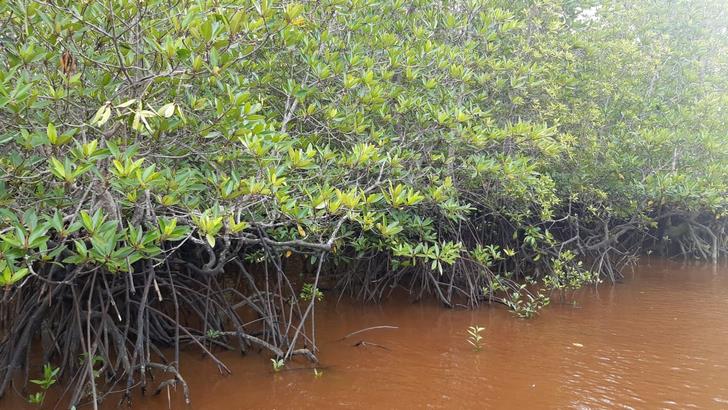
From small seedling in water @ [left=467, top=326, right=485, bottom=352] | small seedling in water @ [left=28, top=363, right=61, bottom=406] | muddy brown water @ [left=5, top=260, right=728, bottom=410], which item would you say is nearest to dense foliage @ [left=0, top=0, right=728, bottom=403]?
small seedling in water @ [left=28, top=363, right=61, bottom=406]

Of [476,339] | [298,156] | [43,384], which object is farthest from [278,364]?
[476,339]

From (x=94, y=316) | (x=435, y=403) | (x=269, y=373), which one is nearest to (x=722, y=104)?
(x=435, y=403)

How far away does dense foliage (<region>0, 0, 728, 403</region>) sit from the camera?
7.55 feet

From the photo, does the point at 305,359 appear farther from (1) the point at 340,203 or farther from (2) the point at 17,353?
(2) the point at 17,353

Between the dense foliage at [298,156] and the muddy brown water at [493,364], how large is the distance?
27 centimetres

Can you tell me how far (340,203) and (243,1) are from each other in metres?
1.12

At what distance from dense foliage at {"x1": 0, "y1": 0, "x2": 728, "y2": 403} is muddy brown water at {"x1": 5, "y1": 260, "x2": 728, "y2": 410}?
27 cm

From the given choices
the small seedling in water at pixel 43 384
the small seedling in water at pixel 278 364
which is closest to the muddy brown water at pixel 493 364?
the small seedling in water at pixel 278 364

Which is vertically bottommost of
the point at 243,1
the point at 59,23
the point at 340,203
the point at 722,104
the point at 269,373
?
the point at 269,373

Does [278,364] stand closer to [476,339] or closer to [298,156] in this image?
[298,156]

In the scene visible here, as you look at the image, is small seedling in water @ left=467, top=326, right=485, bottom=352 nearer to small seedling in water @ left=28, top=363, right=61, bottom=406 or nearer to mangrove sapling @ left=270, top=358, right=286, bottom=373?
mangrove sapling @ left=270, top=358, right=286, bottom=373

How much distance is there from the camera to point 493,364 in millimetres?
3676

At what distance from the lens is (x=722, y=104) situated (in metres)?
6.88

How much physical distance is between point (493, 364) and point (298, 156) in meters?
2.08
